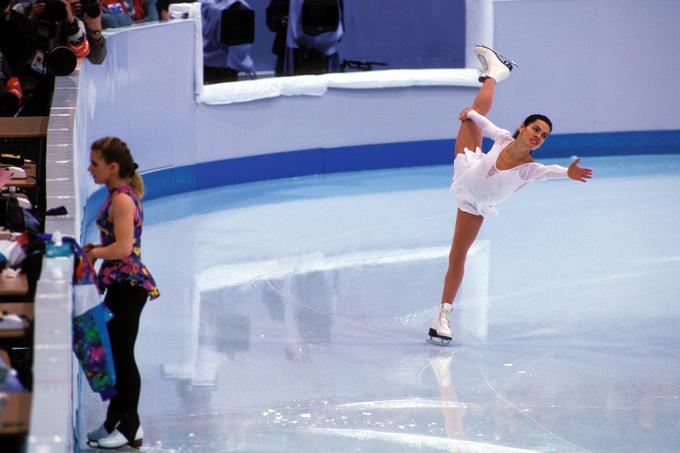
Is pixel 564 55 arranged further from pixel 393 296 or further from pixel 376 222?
pixel 393 296

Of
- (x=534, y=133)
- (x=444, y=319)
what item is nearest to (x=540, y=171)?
(x=534, y=133)

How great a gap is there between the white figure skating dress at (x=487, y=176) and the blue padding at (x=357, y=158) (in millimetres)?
4236

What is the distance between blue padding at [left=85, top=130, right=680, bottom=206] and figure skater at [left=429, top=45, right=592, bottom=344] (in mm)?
4172

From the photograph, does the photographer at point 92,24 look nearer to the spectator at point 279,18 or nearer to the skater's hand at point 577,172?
the skater's hand at point 577,172

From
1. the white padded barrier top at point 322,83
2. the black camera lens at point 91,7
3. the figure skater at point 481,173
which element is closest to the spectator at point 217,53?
the white padded barrier top at point 322,83

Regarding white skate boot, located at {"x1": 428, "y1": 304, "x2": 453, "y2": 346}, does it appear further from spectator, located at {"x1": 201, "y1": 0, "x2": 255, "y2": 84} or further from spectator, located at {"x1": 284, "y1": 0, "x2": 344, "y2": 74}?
spectator, located at {"x1": 284, "y1": 0, "x2": 344, "y2": 74}

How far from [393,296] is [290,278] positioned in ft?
2.45

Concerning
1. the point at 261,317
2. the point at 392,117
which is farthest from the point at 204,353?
the point at 392,117

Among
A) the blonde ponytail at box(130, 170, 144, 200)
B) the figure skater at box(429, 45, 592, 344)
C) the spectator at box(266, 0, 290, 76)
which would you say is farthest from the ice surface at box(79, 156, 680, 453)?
the spectator at box(266, 0, 290, 76)

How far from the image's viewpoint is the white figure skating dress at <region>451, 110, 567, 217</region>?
21.3 ft

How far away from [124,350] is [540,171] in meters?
2.50

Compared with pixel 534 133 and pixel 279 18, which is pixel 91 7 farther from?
pixel 279 18

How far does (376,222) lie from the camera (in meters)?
9.89

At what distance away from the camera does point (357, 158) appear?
1212 cm
